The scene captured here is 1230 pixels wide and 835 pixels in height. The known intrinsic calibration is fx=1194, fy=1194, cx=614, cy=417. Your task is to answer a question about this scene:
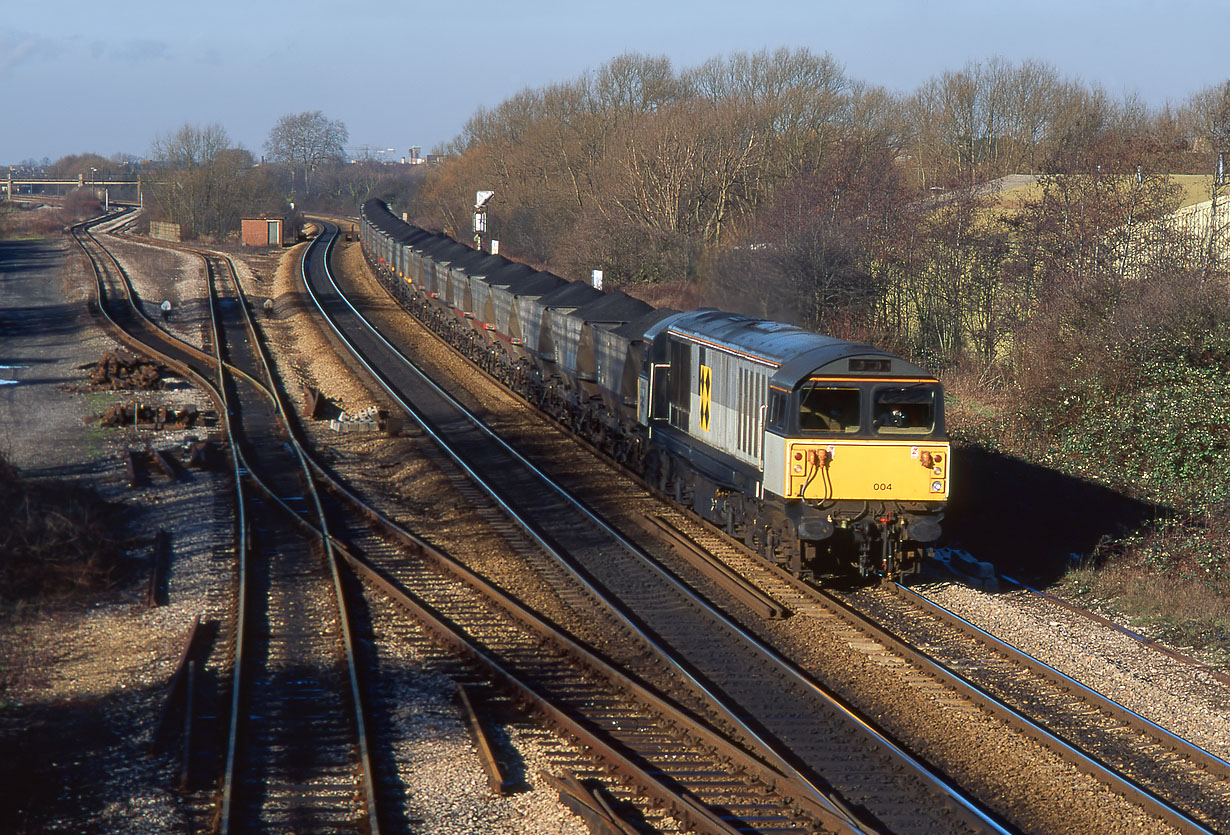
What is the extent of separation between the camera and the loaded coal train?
14391 mm

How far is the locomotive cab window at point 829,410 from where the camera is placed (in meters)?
14.4

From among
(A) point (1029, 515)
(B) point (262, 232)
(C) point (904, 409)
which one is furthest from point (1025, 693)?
(B) point (262, 232)

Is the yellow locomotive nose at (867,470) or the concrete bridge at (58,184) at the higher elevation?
the concrete bridge at (58,184)

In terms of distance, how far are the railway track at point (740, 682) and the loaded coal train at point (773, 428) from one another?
161cm

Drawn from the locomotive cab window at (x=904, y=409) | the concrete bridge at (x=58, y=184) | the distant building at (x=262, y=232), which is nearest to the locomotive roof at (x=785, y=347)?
the locomotive cab window at (x=904, y=409)

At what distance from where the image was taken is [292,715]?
10.9 meters

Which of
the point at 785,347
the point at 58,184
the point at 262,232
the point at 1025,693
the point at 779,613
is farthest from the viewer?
the point at 58,184

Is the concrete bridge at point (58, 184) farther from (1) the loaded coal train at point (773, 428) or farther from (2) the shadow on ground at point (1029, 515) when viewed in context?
(2) the shadow on ground at point (1029, 515)

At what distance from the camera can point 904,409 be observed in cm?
1458

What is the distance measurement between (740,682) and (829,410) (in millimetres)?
4020

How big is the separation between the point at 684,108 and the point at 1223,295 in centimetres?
3933

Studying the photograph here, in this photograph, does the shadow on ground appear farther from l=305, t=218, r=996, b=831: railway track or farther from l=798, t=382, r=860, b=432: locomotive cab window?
l=305, t=218, r=996, b=831: railway track

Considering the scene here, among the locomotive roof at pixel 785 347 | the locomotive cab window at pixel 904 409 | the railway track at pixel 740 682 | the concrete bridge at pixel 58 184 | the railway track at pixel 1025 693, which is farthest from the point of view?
the concrete bridge at pixel 58 184

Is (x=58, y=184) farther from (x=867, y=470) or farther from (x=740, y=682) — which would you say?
(x=740, y=682)
